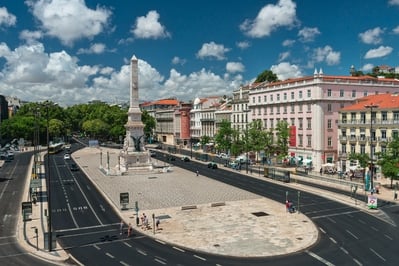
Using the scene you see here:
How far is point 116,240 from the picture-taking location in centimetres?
3011

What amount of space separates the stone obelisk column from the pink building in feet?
99.8

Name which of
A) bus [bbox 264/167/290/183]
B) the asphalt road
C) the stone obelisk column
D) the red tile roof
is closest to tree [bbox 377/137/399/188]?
the red tile roof

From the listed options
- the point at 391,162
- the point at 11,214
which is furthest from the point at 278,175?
the point at 11,214

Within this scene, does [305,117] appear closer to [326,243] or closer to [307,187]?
[307,187]

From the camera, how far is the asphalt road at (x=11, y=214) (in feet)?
84.5

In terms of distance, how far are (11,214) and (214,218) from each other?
67.8 ft

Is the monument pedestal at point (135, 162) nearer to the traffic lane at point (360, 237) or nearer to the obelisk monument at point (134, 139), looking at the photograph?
the obelisk monument at point (134, 139)

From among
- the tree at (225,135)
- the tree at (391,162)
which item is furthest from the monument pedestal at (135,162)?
the tree at (391,162)

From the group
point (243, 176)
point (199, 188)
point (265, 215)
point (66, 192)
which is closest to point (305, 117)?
point (243, 176)

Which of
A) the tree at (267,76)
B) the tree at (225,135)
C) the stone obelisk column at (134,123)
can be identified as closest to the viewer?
the stone obelisk column at (134,123)

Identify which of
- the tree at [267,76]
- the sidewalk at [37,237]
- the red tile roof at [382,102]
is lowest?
the sidewalk at [37,237]

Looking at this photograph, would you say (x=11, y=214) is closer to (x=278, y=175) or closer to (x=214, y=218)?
(x=214, y=218)

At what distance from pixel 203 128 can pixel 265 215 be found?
8885cm

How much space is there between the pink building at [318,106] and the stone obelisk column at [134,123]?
30425mm
